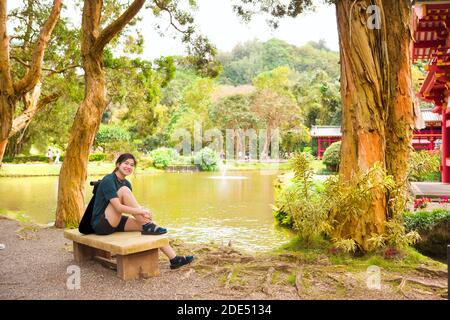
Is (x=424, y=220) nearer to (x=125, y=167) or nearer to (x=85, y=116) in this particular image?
(x=125, y=167)

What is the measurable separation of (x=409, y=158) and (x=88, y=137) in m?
4.66

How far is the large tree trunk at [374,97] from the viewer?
180 inches

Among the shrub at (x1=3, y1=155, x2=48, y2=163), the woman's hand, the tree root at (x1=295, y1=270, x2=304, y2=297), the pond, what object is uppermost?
the shrub at (x1=3, y1=155, x2=48, y2=163)

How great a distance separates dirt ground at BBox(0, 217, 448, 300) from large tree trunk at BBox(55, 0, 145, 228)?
6.29ft

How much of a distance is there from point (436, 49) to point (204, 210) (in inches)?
274

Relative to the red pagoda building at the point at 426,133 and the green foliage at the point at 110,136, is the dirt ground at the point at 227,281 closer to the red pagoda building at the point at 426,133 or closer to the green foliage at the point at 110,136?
the red pagoda building at the point at 426,133

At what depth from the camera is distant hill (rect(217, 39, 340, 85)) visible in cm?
6138

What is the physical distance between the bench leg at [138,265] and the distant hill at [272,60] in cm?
5669

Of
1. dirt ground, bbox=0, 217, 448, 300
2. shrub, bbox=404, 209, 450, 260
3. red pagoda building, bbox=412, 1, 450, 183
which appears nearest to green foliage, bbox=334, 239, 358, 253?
dirt ground, bbox=0, 217, 448, 300

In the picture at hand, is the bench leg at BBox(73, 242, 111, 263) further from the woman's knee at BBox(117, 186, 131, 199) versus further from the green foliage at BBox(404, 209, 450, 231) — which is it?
the green foliage at BBox(404, 209, 450, 231)

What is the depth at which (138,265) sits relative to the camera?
12.5 feet

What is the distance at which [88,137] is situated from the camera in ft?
22.0

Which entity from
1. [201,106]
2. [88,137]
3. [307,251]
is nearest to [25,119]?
[88,137]
